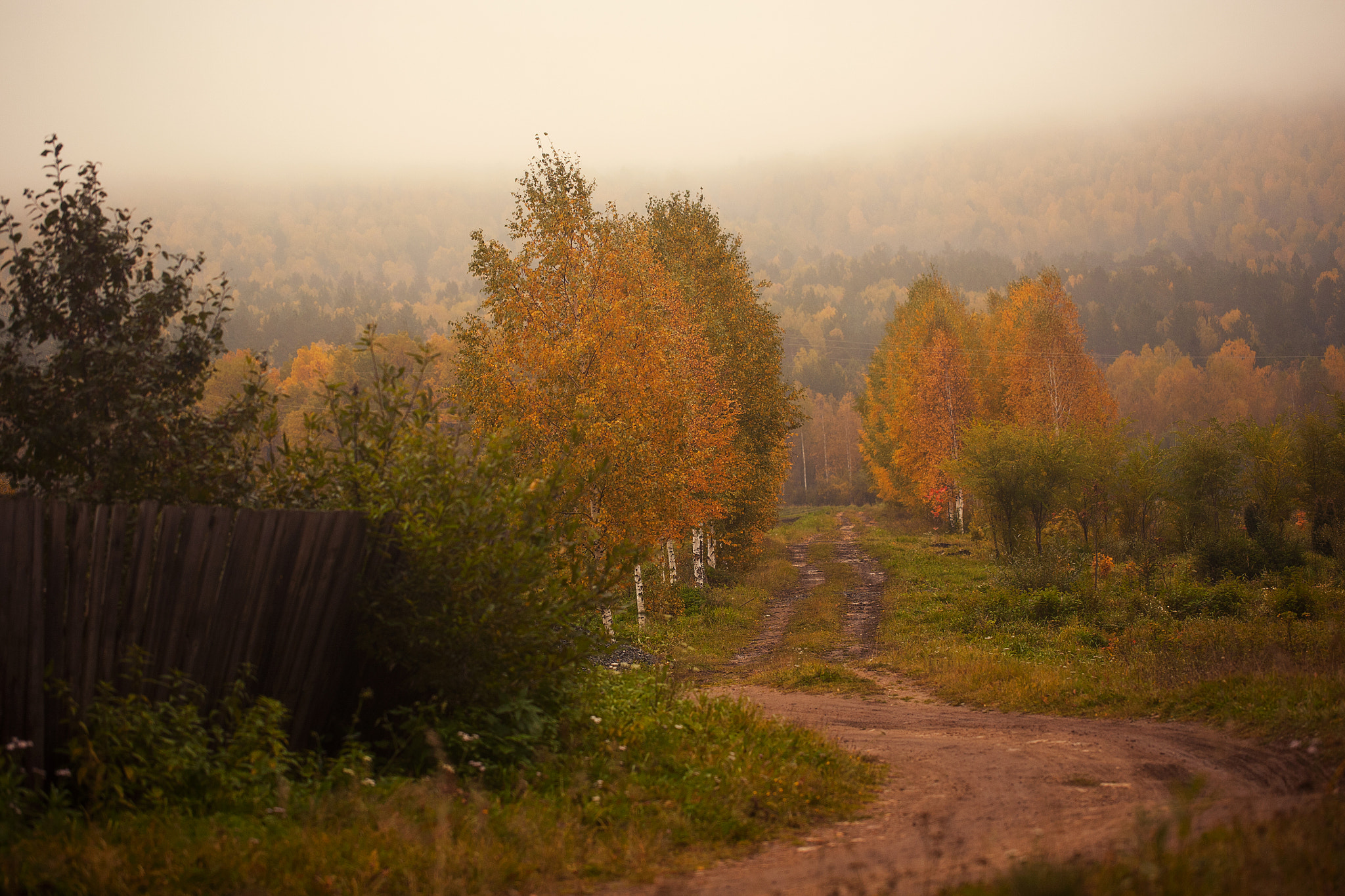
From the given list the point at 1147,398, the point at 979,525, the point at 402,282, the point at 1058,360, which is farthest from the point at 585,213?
the point at 402,282

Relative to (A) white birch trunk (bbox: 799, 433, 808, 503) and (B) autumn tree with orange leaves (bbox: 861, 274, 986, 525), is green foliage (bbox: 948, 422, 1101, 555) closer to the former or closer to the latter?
(B) autumn tree with orange leaves (bbox: 861, 274, 986, 525)

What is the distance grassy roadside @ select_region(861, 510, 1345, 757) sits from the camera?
9.34 m

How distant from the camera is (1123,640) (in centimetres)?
1502

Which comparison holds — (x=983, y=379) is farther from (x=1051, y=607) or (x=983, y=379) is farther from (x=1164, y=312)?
(x=1164, y=312)

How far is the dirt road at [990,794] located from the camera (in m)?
5.00

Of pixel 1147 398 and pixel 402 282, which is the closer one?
pixel 1147 398

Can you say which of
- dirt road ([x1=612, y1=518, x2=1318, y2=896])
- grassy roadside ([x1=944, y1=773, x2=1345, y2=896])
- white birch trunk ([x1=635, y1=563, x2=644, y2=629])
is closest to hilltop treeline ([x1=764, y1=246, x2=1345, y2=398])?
white birch trunk ([x1=635, y1=563, x2=644, y2=629])

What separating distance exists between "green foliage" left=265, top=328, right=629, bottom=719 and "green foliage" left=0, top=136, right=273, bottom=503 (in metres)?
0.69

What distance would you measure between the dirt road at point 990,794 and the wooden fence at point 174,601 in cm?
328

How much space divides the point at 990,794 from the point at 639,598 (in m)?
13.7

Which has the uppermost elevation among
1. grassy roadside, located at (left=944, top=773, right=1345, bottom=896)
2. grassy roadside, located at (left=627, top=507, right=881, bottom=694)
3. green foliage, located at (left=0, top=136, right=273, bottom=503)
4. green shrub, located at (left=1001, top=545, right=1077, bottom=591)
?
green foliage, located at (left=0, top=136, right=273, bottom=503)

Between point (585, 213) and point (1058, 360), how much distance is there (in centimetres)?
2937

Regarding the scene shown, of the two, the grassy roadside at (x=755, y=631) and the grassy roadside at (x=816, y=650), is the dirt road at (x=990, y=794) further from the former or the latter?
the grassy roadside at (x=755, y=631)

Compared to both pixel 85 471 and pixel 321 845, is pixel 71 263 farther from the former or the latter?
pixel 321 845
